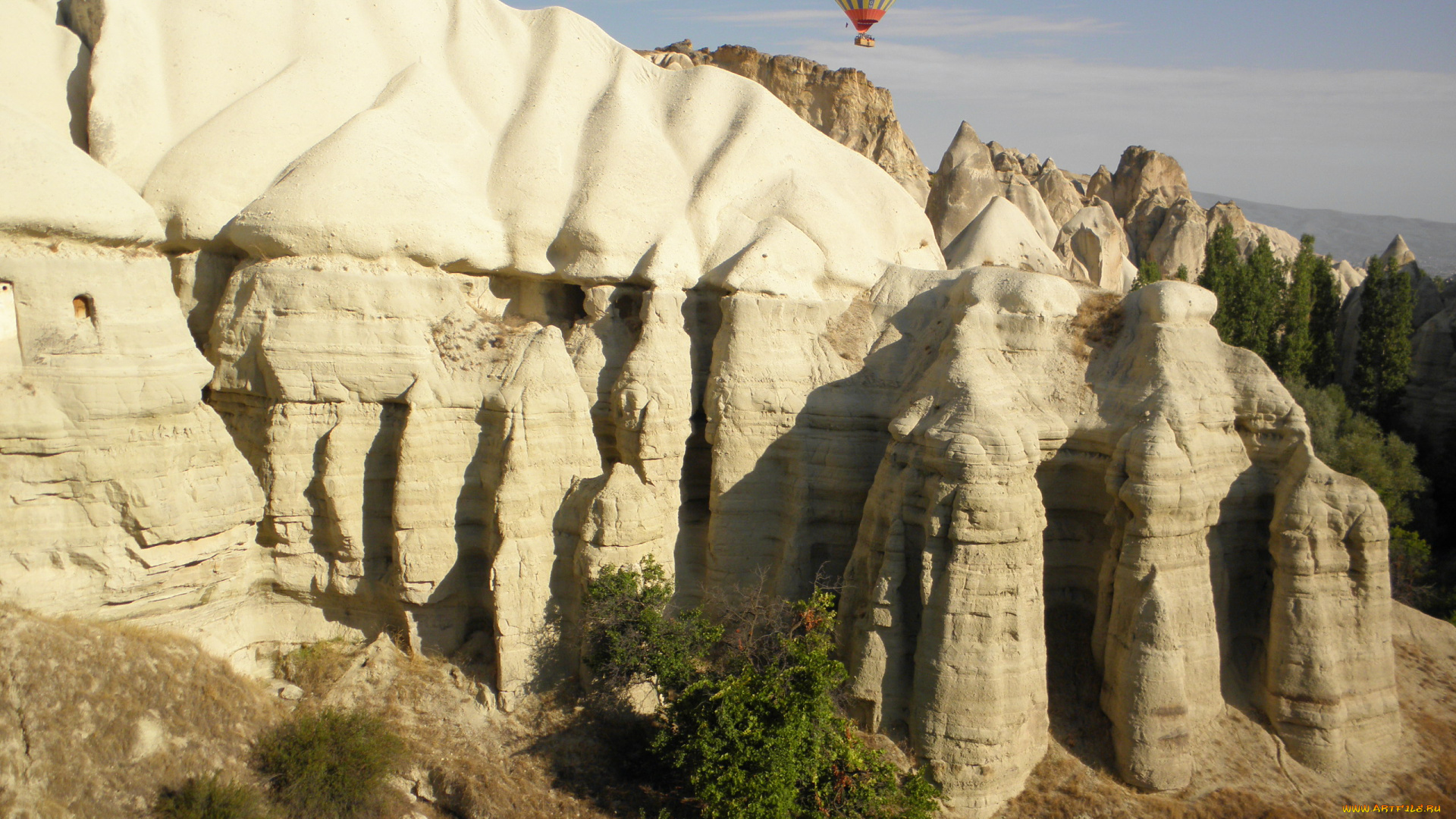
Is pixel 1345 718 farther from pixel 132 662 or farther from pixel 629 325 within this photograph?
pixel 132 662

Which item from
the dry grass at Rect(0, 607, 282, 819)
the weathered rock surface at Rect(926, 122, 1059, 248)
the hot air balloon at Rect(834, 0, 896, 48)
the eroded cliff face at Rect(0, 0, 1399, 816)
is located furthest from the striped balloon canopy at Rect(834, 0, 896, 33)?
the dry grass at Rect(0, 607, 282, 819)

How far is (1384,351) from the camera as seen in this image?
2859 cm

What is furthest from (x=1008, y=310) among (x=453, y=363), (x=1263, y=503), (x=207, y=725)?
(x=207, y=725)

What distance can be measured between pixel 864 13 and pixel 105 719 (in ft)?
116

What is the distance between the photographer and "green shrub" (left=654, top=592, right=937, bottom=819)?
39.1 feet

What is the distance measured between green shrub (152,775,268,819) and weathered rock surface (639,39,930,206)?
2966 cm

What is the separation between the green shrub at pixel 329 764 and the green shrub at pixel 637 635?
3.16 meters

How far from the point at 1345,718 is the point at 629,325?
1299 cm

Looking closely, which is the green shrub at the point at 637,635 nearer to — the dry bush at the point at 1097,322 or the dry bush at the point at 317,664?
the dry bush at the point at 317,664

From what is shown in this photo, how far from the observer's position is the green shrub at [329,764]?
12031 mm

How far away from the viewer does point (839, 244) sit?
17.2 m

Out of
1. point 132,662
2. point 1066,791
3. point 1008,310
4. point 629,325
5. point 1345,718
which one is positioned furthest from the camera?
point 629,325

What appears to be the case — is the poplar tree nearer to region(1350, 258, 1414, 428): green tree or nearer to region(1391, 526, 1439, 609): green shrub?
region(1350, 258, 1414, 428): green tree

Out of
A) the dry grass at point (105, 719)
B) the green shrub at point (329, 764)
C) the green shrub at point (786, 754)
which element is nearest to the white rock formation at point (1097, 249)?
the green shrub at point (786, 754)
